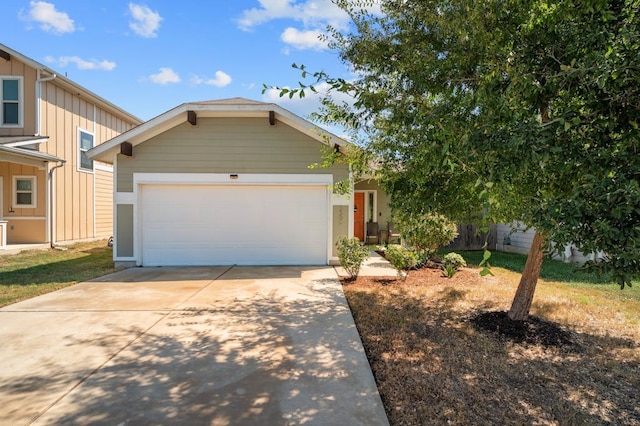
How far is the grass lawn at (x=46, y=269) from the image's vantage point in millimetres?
7090

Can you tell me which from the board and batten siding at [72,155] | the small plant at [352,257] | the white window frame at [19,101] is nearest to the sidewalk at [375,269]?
the small plant at [352,257]

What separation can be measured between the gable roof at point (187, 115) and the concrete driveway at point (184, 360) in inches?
158

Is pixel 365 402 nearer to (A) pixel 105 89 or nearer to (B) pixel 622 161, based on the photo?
(B) pixel 622 161

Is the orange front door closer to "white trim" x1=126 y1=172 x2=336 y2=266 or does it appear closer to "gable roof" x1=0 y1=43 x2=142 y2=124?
"white trim" x1=126 y1=172 x2=336 y2=266

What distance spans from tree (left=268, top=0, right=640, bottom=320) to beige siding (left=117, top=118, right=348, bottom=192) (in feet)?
16.9

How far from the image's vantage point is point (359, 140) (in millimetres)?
5879

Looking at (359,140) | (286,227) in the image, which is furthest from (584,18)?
(286,227)

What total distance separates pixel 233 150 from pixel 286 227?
97.8 inches

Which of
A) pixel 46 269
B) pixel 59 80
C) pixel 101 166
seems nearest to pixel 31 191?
pixel 101 166

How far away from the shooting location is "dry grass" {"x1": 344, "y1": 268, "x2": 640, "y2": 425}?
3121 mm

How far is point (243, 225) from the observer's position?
991 centimetres

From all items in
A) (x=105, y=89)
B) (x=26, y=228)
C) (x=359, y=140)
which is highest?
(x=105, y=89)

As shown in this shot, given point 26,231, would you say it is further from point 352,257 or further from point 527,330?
point 527,330

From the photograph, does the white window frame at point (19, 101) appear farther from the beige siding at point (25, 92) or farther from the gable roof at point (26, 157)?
the gable roof at point (26, 157)
